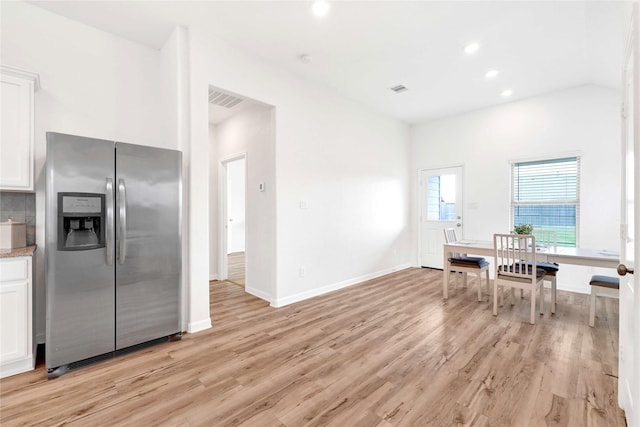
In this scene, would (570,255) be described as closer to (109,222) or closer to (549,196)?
(549,196)

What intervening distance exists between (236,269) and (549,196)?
5872mm

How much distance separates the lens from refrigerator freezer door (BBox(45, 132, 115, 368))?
209 centimetres

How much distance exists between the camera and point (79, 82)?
278cm

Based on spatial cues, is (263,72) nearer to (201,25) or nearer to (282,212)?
(201,25)

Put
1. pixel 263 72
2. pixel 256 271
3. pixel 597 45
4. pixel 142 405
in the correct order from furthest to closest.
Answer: pixel 256 271 → pixel 263 72 → pixel 597 45 → pixel 142 405

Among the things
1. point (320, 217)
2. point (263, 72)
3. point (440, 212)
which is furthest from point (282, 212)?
point (440, 212)

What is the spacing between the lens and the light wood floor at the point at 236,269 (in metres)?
4.96

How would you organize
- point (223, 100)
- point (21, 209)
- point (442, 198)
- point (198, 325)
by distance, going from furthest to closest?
point (442, 198) < point (223, 100) < point (198, 325) < point (21, 209)

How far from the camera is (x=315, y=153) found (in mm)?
4113

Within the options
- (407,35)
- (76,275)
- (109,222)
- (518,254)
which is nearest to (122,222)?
(109,222)

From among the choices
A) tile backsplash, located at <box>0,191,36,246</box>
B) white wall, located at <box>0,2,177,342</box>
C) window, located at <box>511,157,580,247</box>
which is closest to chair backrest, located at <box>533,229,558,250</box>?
window, located at <box>511,157,580,247</box>

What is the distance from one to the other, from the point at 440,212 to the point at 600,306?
8.96 ft

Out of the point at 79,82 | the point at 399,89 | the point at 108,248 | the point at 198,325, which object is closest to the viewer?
the point at 108,248

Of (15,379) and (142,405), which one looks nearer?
(142,405)
